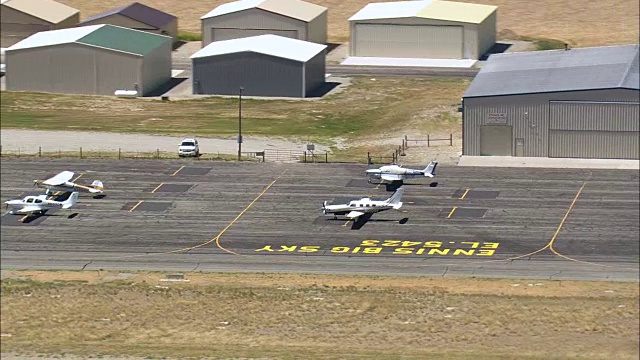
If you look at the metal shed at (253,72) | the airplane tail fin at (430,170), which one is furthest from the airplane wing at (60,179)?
the metal shed at (253,72)

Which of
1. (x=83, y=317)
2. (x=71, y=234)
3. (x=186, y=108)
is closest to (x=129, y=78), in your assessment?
(x=186, y=108)

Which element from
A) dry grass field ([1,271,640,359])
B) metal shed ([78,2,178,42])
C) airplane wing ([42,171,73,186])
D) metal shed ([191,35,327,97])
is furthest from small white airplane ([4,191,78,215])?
metal shed ([78,2,178,42])

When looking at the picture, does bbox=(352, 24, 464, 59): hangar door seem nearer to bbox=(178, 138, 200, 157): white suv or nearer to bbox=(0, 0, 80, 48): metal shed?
bbox=(0, 0, 80, 48): metal shed

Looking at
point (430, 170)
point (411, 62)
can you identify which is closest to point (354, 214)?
point (430, 170)

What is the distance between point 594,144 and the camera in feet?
422

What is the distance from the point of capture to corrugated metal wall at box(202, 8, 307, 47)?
187m

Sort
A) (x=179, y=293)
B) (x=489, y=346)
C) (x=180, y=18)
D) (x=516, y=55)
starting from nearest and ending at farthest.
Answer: (x=489, y=346) → (x=179, y=293) → (x=516, y=55) → (x=180, y=18)

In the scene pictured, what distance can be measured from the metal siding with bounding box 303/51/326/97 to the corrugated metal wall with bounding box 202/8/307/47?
55.5ft

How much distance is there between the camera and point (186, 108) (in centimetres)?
15338

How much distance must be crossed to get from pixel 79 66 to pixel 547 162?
163ft

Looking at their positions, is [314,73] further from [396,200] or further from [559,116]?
[396,200]

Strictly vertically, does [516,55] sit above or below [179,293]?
above

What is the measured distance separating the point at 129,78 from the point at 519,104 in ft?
146

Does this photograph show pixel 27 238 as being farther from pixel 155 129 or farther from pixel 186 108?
pixel 186 108
